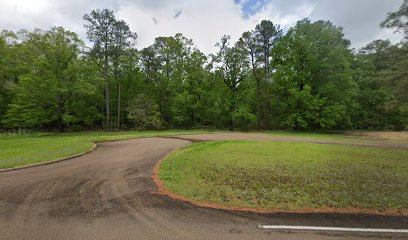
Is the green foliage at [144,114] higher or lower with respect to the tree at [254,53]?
lower

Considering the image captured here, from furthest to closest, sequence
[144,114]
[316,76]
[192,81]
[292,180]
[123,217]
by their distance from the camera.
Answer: [192,81] → [144,114] → [316,76] → [292,180] → [123,217]

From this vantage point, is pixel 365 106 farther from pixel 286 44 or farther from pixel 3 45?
pixel 3 45

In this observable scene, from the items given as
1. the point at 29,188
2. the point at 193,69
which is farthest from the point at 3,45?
the point at 29,188

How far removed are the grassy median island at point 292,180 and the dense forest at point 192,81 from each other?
17632 millimetres

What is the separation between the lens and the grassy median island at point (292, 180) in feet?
16.1

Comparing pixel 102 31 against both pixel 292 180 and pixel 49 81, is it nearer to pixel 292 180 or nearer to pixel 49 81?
pixel 49 81

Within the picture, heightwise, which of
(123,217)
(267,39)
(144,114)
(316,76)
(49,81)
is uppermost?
(267,39)

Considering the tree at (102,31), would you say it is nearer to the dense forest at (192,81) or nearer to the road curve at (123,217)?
the dense forest at (192,81)

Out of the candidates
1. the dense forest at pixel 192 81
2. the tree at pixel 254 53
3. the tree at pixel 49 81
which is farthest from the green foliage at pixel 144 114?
the tree at pixel 254 53

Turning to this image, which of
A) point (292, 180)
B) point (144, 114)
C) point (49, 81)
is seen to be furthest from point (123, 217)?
point (144, 114)

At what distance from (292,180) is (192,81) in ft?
103

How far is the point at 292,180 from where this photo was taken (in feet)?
21.2

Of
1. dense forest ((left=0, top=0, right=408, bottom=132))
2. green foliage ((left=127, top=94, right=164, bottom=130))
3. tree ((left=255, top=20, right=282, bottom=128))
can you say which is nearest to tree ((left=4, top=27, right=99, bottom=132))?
dense forest ((left=0, top=0, right=408, bottom=132))

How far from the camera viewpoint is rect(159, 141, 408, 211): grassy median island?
4.90 metres
